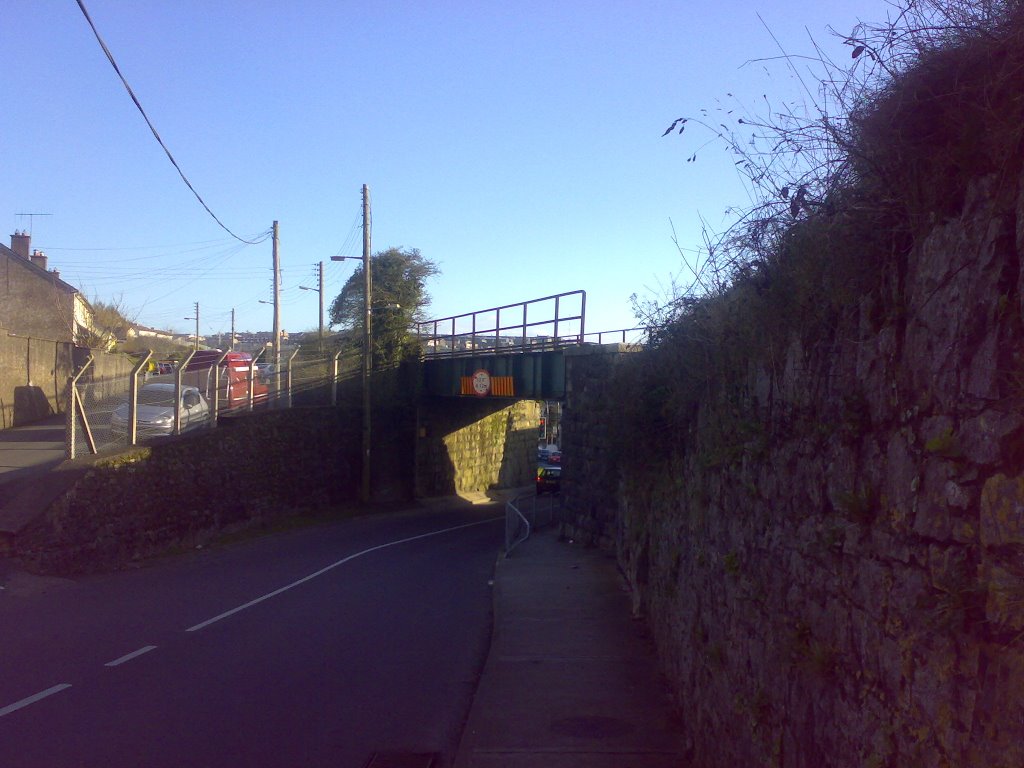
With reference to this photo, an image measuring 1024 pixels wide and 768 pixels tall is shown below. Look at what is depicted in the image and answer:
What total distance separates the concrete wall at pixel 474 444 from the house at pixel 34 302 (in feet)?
62.9

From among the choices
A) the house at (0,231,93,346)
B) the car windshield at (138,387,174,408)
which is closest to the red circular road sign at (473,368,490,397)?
the car windshield at (138,387,174,408)

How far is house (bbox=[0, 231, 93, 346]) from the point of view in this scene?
1720 inches

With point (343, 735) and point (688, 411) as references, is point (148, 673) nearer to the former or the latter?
point (343, 735)

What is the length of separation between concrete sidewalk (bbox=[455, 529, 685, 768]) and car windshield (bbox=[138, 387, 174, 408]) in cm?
1254

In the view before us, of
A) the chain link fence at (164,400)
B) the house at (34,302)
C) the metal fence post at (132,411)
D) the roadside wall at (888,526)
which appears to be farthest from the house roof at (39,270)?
the roadside wall at (888,526)

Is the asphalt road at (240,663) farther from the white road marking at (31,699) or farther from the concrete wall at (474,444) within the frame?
the concrete wall at (474,444)

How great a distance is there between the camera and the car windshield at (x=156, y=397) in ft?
76.9

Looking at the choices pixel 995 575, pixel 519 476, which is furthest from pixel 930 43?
pixel 519 476

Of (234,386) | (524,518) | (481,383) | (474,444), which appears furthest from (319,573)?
(474,444)

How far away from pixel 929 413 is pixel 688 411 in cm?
488

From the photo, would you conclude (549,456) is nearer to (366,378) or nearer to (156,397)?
(366,378)

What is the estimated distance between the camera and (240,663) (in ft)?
33.5

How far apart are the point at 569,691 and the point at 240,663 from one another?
12.5ft

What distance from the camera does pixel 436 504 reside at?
35125 mm
